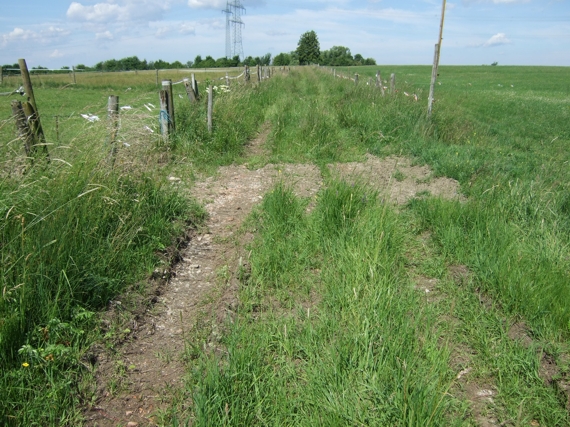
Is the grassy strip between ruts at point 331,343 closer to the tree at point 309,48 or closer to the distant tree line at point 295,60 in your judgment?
the distant tree line at point 295,60

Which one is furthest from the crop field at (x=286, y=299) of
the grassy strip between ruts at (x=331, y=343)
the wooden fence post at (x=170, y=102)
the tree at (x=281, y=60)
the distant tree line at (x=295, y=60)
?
the tree at (x=281, y=60)

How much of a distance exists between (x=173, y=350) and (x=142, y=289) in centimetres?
81

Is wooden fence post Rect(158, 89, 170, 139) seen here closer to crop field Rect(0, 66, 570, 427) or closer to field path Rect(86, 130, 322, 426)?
crop field Rect(0, 66, 570, 427)

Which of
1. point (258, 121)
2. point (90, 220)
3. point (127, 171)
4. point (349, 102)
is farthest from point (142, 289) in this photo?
point (349, 102)

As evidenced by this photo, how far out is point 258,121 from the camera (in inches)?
480

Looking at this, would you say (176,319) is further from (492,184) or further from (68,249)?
(492,184)

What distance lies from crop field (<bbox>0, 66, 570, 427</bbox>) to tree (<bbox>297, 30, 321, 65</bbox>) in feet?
362

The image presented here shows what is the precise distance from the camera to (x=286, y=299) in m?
3.87

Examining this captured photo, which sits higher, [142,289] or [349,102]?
[349,102]

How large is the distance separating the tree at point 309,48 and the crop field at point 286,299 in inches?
4342

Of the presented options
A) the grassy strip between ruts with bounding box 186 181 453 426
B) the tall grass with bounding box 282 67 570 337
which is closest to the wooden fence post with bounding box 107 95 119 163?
the grassy strip between ruts with bounding box 186 181 453 426

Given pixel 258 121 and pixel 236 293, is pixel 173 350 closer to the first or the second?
pixel 236 293

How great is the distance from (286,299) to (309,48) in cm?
11361

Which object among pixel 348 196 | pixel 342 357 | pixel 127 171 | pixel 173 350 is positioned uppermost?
pixel 127 171
